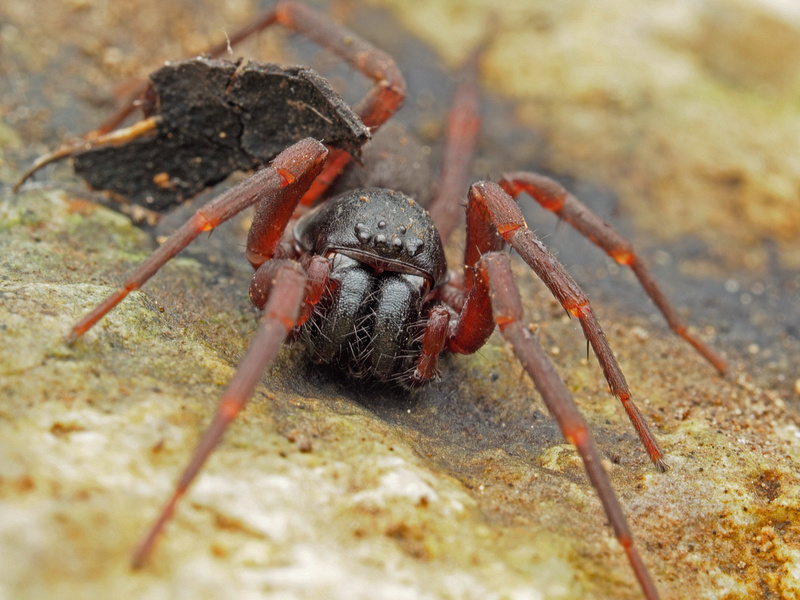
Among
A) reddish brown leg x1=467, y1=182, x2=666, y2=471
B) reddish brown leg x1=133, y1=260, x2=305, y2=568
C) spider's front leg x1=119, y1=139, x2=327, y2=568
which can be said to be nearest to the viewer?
reddish brown leg x1=133, y1=260, x2=305, y2=568

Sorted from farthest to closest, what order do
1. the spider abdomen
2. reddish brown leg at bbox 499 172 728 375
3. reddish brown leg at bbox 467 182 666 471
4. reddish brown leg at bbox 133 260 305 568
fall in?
reddish brown leg at bbox 499 172 728 375
the spider abdomen
reddish brown leg at bbox 467 182 666 471
reddish brown leg at bbox 133 260 305 568

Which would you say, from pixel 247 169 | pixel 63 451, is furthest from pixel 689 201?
pixel 63 451

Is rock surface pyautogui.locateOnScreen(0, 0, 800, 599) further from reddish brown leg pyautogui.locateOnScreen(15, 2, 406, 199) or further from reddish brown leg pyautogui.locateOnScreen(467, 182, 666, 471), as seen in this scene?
reddish brown leg pyautogui.locateOnScreen(15, 2, 406, 199)

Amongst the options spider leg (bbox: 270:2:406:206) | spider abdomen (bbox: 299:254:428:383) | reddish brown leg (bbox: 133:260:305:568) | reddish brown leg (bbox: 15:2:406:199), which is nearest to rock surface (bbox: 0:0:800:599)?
reddish brown leg (bbox: 133:260:305:568)

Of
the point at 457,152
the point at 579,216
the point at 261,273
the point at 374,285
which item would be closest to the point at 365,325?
the point at 374,285

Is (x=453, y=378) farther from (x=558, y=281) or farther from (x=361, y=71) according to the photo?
(x=361, y=71)

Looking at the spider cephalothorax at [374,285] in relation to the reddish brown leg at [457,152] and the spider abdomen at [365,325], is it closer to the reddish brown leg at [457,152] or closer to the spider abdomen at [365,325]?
the spider abdomen at [365,325]

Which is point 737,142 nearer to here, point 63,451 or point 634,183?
point 634,183
